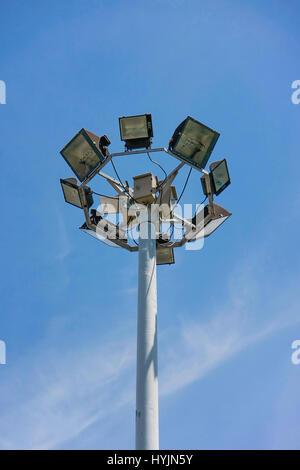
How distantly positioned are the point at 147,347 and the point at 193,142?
4480 millimetres

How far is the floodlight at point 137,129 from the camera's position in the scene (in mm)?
9602

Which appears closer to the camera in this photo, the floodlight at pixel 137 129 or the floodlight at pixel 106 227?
the floodlight at pixel 137 129

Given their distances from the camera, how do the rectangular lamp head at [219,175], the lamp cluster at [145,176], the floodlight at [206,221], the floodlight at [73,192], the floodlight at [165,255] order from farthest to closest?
the floodlight at [165,255], the floodlight at [206,221], the floodlight at [73,192], the rectangular lamp head at [219,175], the lamp cluster at [145,176]

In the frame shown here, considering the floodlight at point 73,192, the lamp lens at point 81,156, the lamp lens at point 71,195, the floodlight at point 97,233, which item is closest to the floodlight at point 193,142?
the lamp lens at point 81,156

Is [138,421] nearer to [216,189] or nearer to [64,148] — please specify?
[216,189]

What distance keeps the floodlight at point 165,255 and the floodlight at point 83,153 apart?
2857mm

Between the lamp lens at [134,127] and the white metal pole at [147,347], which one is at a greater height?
the lamp lens at [134,127]

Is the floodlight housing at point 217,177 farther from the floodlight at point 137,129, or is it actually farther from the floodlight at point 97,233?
the floodlight at point 97,233

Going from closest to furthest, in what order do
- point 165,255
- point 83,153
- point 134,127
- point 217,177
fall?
point 134,127 < point 83,153 < point 217,177 < point 165,255

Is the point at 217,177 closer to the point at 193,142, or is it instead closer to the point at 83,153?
the point at 193,142

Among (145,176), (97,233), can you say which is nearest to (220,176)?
(145,176)

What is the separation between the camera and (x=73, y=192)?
10508mm

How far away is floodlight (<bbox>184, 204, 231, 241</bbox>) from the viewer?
10.5m

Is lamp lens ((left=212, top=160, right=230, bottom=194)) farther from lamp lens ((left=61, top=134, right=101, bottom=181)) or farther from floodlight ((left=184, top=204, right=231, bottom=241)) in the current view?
lamp lens ((left=61, top=134, right=101, bottom=181))
